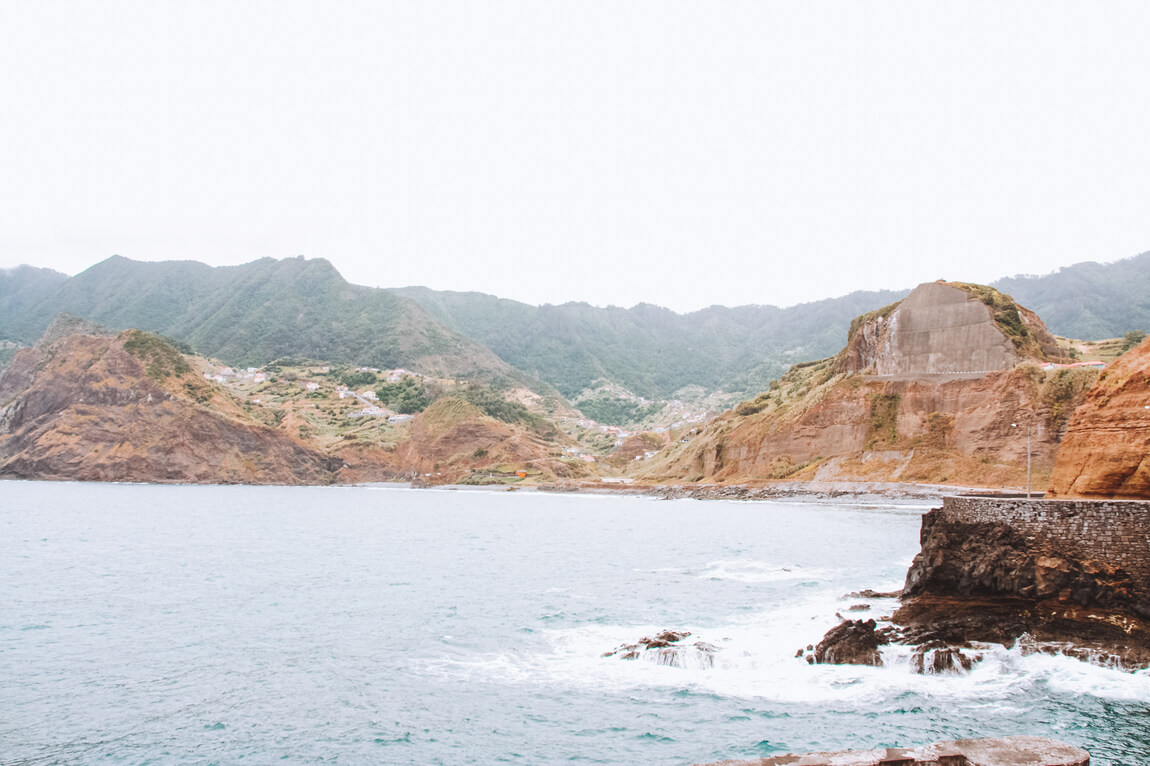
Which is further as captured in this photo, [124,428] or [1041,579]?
[124,428]

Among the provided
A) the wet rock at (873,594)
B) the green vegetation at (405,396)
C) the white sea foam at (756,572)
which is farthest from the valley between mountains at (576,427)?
the white sea foam at (756,572)

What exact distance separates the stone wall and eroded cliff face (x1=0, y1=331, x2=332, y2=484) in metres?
109

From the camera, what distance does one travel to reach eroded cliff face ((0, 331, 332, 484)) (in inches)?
3957

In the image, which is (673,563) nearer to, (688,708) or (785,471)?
(688,708)

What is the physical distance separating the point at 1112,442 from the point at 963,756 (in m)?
16.4

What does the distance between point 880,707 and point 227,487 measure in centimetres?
10571

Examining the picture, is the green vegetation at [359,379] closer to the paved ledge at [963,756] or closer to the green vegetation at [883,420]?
the green vegetation at [883,420]

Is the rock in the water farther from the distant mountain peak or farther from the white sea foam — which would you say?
the distant mountain peak

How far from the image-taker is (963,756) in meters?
7.00

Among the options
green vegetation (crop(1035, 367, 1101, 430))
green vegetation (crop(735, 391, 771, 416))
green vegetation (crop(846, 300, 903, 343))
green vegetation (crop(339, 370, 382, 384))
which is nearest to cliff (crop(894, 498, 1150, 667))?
green vegetation (crop(1035, 367, 1101, 430))

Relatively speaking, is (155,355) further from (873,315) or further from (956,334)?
(956,334)

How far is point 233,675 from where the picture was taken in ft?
50.5

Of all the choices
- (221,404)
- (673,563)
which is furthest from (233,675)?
(221,404)

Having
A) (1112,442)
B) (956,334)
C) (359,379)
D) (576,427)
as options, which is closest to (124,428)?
(359,379)
